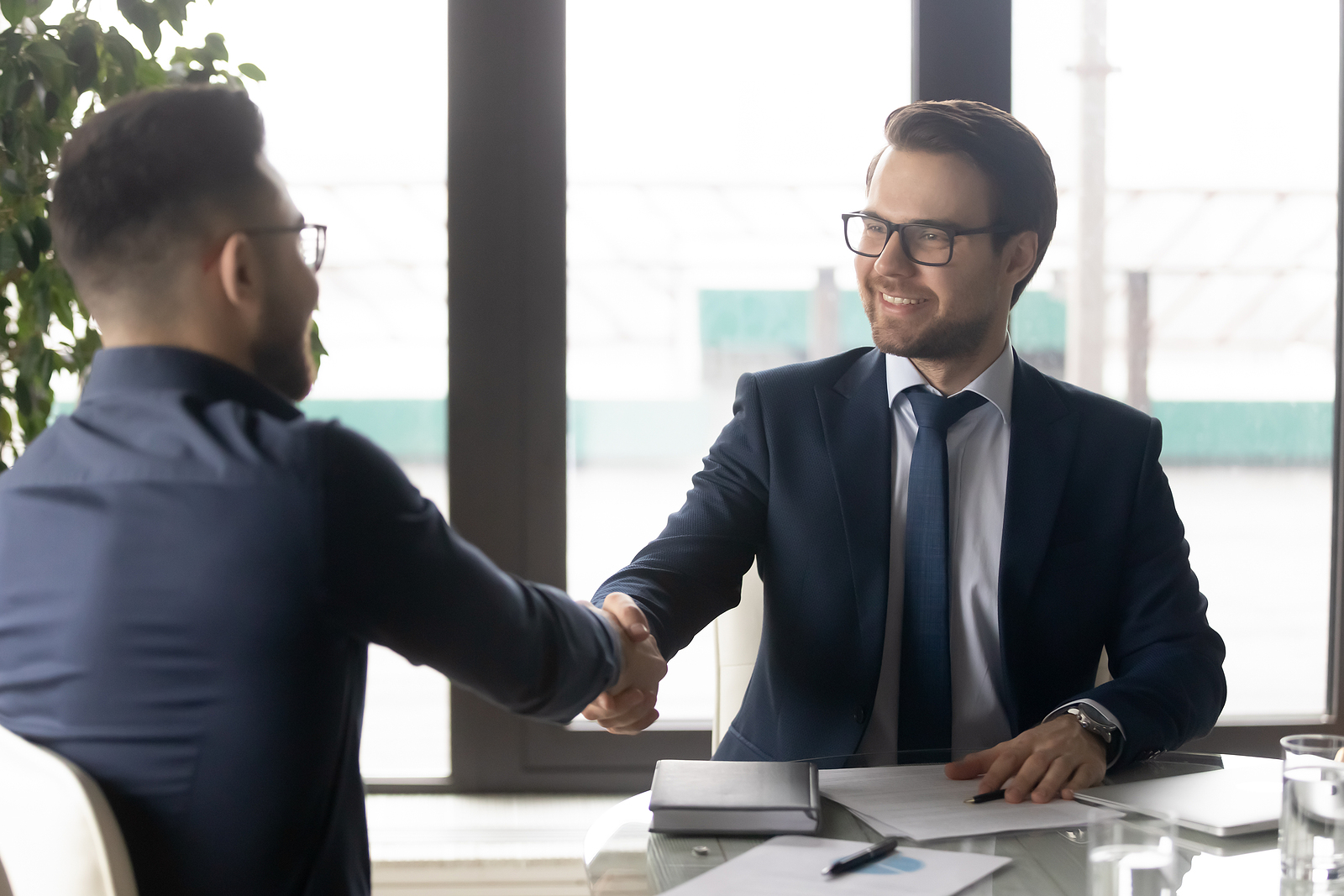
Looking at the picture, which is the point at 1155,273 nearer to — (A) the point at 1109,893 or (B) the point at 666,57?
(B) the point at 666,57

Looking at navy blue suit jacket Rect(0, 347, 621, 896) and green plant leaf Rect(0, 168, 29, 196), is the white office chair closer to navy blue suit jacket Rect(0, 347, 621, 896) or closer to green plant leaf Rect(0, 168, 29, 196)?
navy blue suit jacket Rect(0, 347, 621, 896)

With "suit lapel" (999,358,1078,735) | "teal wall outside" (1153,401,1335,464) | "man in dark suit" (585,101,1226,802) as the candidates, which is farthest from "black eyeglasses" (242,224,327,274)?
"teal wall outside" (1153,401,1335,464)

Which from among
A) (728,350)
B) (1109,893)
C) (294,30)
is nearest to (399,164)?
(294,30)

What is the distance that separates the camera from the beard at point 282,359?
112cm

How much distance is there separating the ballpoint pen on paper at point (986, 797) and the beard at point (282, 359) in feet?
2.88

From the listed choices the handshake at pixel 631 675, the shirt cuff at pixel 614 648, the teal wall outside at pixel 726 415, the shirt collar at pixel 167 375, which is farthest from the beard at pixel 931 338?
the shirt collar at pixel 167 375

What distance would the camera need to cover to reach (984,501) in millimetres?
1807

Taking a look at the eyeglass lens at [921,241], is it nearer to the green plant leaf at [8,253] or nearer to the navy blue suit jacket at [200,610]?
the navy blue suit jacket at [200,610]

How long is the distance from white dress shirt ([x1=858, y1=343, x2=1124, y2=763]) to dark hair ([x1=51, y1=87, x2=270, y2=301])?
3.73 ft

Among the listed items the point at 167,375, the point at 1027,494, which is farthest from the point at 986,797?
the point at 167,375

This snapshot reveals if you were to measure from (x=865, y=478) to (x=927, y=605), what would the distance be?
226 mm

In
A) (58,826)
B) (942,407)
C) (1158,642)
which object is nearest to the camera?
(58,826)

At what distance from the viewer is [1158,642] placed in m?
1.70

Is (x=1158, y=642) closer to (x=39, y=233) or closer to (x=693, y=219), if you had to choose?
(x=693, y=219)
